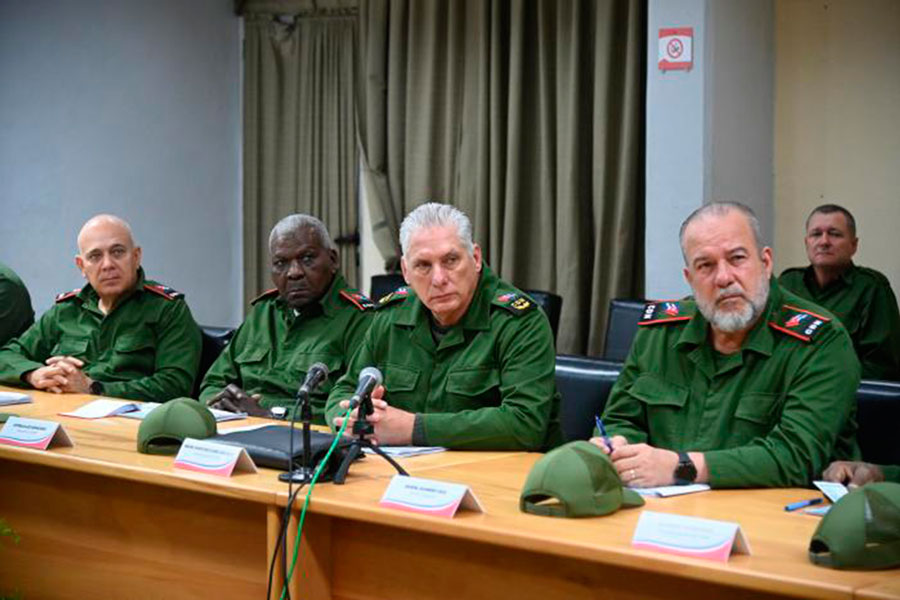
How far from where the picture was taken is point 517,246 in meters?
5.94

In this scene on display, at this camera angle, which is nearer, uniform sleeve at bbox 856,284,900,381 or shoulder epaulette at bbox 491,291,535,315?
shoulder epaulette at bbox 491,291,535,315

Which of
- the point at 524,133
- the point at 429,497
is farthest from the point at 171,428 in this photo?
the point at 524,133

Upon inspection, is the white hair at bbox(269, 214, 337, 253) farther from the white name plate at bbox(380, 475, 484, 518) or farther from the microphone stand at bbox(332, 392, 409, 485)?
the white name plate at bbox(380, 475, 484, 518)

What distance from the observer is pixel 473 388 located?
3104mm

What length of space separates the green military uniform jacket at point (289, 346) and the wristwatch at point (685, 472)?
5.19 ft

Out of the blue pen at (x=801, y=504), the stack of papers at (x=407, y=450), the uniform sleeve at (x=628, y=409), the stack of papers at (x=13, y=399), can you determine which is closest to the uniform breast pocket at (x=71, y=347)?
the stack of papers at (x=13, y=399)

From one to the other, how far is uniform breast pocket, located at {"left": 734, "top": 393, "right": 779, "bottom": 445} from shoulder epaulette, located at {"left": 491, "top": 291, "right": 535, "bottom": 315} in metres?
0.68

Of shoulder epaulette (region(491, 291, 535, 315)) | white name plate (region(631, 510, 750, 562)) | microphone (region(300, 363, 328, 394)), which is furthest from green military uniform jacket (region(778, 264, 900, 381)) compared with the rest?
white name plate (region(631, 510, 750, 562))

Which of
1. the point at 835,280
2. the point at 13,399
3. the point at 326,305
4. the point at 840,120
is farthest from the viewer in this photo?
the point at 840,120

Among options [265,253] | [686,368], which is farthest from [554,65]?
[686,368]

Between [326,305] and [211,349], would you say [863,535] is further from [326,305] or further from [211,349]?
[211,349]

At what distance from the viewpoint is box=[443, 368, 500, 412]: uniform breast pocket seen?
310 centimetres

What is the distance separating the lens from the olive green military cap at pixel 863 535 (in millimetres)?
1746

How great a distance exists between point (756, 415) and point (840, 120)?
10.9 ft
